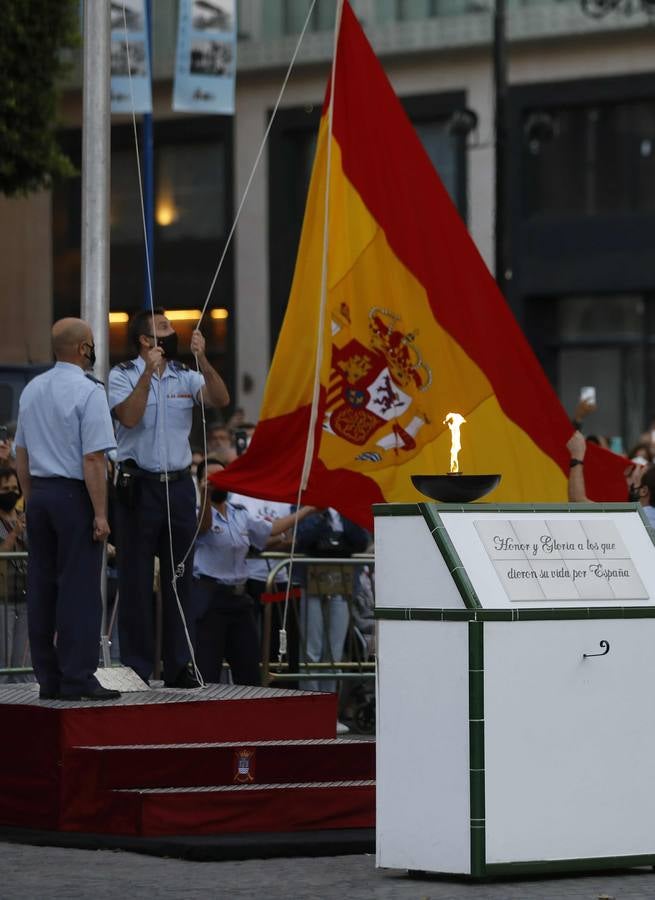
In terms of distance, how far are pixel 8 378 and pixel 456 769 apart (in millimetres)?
14403

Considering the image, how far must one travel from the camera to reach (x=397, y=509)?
738 cm

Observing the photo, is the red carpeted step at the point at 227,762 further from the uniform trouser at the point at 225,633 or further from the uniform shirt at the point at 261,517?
the uniform shirt at the point at 261,517

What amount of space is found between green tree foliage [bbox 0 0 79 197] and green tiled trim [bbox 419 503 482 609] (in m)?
20.9

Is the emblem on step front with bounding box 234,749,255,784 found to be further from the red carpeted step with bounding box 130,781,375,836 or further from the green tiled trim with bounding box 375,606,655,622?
the green tiled trim with bounding box 375,606,655,622

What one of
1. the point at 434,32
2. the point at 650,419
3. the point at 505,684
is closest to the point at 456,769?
the point at 505,684

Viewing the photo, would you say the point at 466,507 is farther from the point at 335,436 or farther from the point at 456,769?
the point at 335,436

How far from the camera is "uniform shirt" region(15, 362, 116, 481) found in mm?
8773

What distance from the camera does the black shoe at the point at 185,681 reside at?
9.62m

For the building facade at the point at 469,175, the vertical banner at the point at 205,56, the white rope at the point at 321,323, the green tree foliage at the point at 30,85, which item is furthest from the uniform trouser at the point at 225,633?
the building facade at the point at 469,175

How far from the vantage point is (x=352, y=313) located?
11062mm

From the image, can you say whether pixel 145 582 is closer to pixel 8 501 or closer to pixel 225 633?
pixel 225 633

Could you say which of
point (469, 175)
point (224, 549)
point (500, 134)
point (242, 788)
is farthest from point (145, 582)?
point (469, 175)

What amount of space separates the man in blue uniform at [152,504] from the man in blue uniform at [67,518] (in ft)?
2.38

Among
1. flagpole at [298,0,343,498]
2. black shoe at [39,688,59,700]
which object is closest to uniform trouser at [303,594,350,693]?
flagpole at [298,0,343,498]
